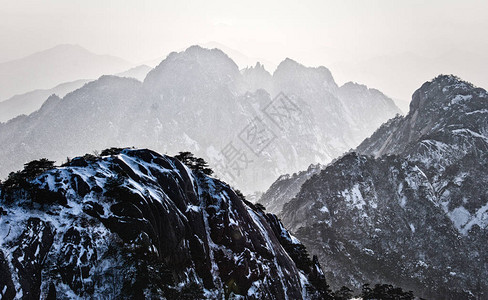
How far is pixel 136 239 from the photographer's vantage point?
64125mm

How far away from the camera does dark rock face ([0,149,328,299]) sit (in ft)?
185

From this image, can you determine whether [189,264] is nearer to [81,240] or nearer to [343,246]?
[81,240]

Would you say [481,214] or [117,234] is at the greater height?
[481,214]

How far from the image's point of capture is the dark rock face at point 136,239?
185 ft

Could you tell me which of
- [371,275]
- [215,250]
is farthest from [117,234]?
[371,275]

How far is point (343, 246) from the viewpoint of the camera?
19062 cm

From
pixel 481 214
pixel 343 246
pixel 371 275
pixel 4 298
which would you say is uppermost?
pixel 481 214

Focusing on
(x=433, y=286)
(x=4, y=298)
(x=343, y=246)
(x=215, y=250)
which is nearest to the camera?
(x=4, y=298)

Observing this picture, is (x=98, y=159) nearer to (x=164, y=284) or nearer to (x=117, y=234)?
(x=117, y=234)

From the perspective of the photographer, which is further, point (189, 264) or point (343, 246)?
point (343, 246)

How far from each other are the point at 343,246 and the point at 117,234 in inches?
5770

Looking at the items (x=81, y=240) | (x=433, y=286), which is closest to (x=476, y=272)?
(x=433, y=286)

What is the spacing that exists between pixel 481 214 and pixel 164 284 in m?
184

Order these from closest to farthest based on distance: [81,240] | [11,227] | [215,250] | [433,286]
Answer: [11,227] → [81,240] → [215,250] → [433,286]
